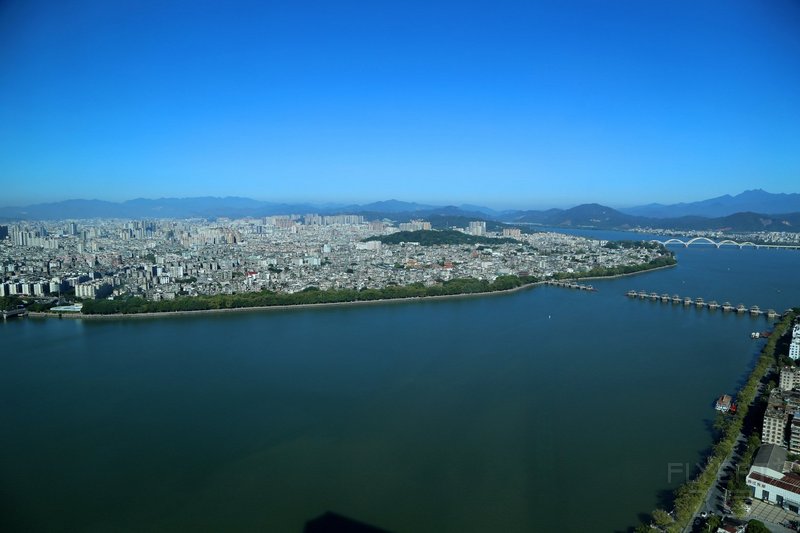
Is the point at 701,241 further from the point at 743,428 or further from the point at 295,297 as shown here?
the point at 743,428

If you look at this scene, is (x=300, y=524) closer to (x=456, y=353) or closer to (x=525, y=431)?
(x=525, y=431)

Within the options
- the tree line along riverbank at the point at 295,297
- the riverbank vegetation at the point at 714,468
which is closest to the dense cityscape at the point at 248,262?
the tree line along riverbank at the point at 295,297

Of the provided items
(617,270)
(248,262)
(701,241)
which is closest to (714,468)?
(617,270)

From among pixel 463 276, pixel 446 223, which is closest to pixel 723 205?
pixel 446 223

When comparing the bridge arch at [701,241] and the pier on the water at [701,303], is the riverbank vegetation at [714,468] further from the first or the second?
the bridge arch at [701,241]

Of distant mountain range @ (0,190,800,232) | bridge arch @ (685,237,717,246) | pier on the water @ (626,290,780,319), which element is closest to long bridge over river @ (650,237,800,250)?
bridge arch @ (685,237,717,246)

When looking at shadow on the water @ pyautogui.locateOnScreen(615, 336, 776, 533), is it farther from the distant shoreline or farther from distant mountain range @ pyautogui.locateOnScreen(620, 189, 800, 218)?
distant mountain range @ pyautogui.locateOnScreen(620, 189, 800, 218)

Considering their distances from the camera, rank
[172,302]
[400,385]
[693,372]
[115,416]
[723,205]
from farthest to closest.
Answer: [723,205] → [172,302] → [693,372] → [400,385] → [115,416]

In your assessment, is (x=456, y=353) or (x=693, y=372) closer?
(x=693, y=372)
